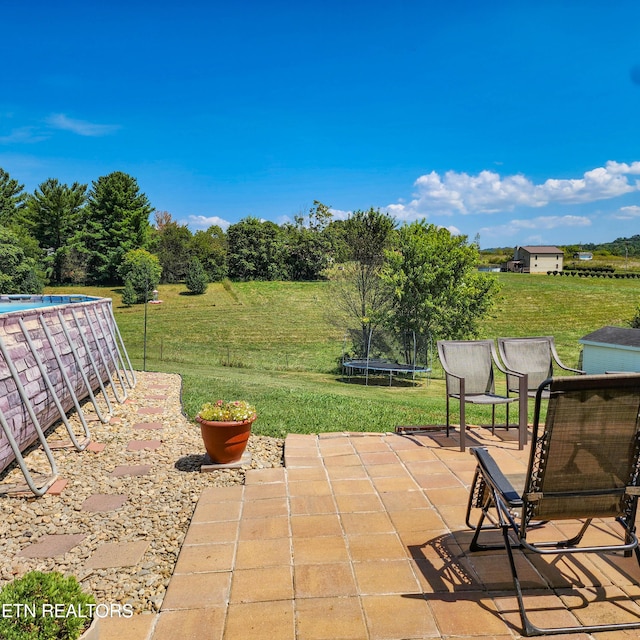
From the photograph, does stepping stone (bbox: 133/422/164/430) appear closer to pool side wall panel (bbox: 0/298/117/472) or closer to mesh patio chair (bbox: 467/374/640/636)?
pool side wall panel (bbox: 0/298/117/472)

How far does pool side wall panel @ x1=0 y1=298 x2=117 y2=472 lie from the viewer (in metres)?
4.04

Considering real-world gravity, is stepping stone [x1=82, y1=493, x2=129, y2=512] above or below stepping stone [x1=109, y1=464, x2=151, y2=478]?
above

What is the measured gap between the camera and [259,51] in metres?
15.4

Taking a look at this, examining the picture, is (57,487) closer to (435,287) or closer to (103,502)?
(103,502)

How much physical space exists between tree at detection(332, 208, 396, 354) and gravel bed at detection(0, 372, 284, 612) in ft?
40.6

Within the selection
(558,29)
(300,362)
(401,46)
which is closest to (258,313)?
(300,362)

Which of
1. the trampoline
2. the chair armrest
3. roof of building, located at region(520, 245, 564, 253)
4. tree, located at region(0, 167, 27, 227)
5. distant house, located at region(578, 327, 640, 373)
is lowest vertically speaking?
the trampoline

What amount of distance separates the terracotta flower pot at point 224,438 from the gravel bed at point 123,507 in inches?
5.3

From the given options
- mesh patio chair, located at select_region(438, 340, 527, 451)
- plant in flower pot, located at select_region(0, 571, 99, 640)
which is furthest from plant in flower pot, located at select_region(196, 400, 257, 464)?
plant in flower pot, located at select_region(0, 571, 99, 640)

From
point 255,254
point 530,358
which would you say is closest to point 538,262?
point 255,254

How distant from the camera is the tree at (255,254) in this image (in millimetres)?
40750

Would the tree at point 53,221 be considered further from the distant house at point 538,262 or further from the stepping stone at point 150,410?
the distant house at point 538,262

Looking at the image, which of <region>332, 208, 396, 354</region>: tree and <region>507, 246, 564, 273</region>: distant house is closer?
<region>332, 208, 396, 354</region>: tree

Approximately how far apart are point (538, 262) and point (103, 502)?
6229cm
